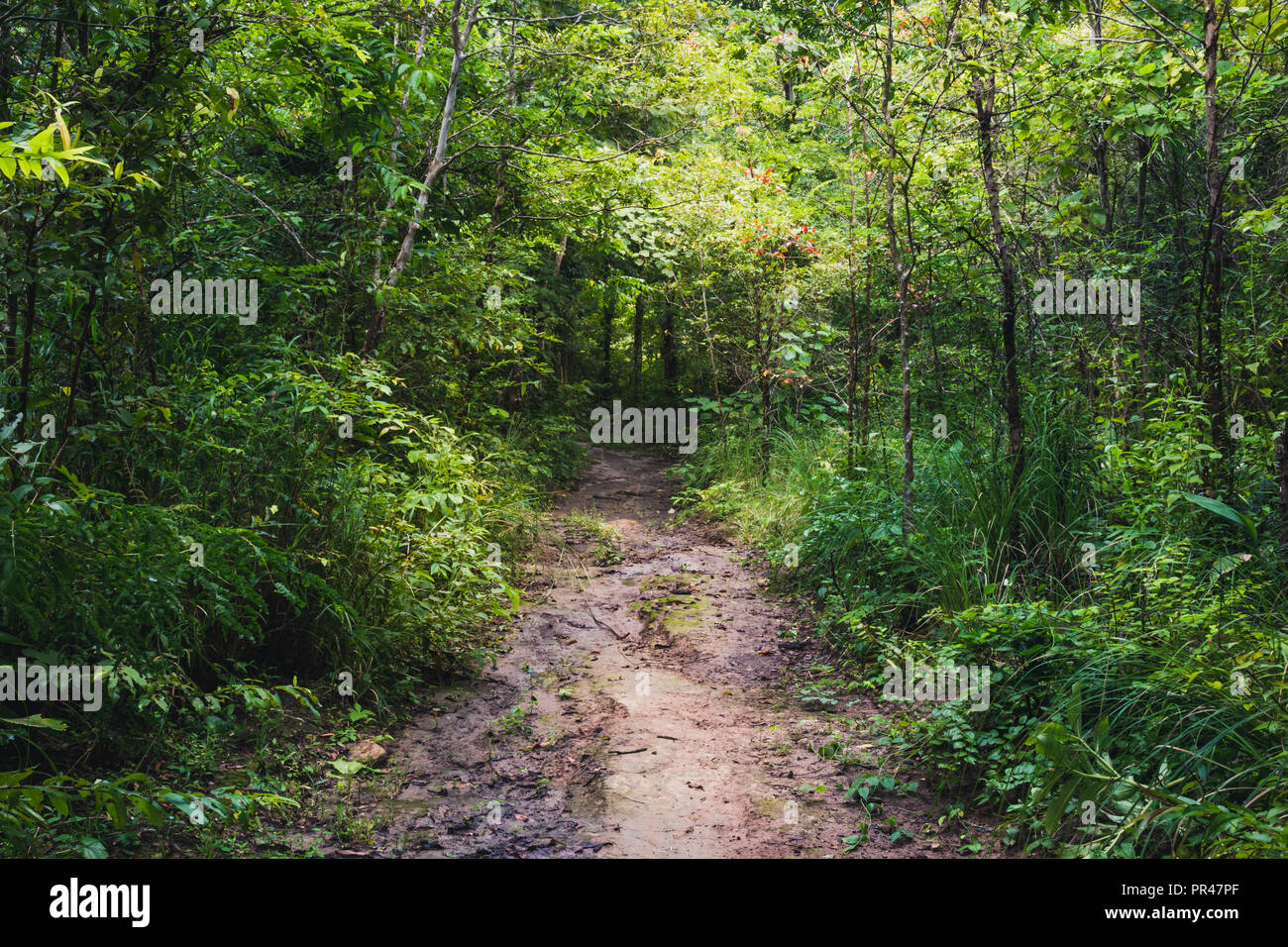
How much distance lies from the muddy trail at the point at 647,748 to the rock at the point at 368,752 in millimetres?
76

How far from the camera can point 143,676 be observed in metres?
3.27

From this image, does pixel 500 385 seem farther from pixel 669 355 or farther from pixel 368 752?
pixel 669 355

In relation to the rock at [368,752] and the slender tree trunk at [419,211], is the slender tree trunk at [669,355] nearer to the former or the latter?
the slender tree trunk at [419,211]

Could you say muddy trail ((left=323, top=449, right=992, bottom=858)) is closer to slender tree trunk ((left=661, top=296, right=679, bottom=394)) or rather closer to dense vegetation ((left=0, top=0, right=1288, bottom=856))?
dense vegetation ((left=0, top=0, right=1288, bottom=856))

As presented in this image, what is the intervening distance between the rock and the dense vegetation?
1.07ft

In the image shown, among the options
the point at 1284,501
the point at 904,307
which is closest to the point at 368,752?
the point at 904,307

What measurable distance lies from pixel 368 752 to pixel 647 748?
1502 millimetres

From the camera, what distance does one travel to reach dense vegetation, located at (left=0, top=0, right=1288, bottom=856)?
3.14 m

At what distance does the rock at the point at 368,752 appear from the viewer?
4.08 m

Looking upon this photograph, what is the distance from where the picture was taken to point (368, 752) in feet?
13.5
